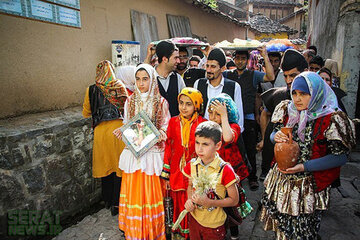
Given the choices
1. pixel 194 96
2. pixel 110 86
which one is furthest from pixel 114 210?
pixel 194 96

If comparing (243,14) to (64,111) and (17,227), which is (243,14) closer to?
(64,111)

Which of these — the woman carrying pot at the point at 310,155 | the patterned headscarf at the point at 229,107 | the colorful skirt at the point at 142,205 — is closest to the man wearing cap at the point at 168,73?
the patterned headscarf at the point at 229,107

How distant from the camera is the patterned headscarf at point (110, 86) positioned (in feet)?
10.1

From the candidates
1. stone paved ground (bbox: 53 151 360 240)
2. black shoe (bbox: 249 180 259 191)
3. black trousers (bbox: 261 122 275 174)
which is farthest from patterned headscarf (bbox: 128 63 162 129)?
black shoe (bbox: 249 180 259 191)

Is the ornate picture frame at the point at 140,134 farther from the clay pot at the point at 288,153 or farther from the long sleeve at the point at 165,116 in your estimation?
the clay pot at the point at 288,153

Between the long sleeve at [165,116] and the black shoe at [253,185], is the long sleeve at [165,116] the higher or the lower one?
the higher one

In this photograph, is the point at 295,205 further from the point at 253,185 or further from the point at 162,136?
the point at 253,185

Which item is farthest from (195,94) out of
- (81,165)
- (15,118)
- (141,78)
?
(15,118)

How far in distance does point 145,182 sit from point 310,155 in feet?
5.37

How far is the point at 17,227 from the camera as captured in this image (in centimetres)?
276

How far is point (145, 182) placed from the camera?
2723mm

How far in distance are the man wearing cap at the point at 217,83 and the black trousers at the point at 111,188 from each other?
4.91 ft

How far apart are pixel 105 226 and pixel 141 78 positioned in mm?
2028

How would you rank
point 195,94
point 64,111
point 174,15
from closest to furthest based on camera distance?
1. point 195,94
2. point 64,111
3. point 174,15
